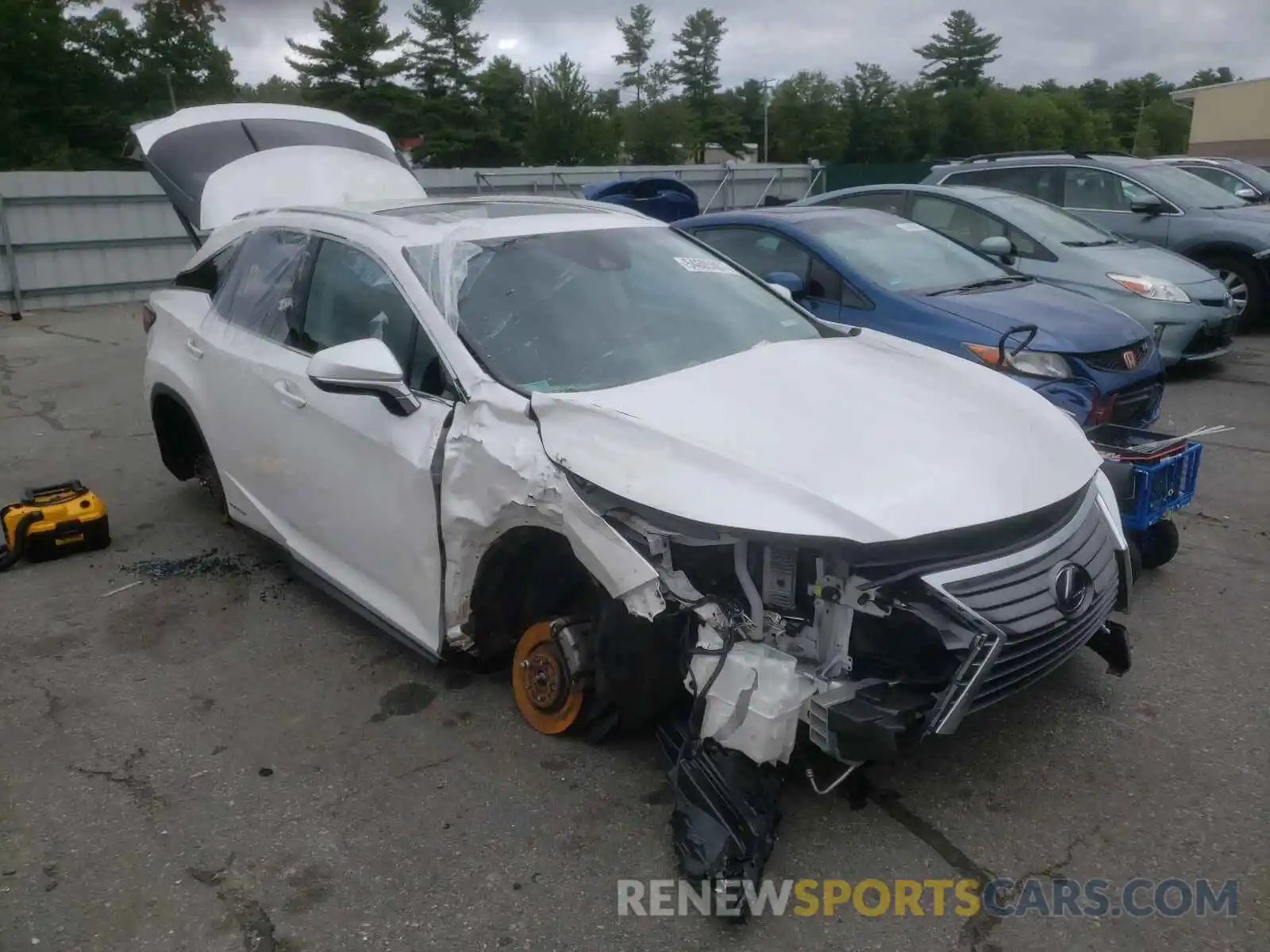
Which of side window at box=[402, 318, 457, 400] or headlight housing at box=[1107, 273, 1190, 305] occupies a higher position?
side window at box=[402, 318, 457, 400]

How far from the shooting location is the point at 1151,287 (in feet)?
25.6

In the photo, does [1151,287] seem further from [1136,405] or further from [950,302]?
[950,302]

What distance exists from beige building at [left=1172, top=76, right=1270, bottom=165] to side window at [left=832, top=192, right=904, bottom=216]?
1688 inches

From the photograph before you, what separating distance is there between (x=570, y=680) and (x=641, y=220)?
2.06 m

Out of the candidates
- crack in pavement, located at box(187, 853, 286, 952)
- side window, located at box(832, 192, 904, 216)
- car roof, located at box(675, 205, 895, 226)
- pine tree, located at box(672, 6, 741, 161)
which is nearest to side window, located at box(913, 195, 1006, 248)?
side window, located at box(832, 192, 904, 216)

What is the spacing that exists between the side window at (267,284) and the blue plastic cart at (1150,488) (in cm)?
331

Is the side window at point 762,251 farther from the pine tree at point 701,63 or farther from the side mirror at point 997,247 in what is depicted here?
the pine tree at point 701,63

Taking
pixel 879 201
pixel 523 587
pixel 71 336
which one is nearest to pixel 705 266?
pixel 523 587

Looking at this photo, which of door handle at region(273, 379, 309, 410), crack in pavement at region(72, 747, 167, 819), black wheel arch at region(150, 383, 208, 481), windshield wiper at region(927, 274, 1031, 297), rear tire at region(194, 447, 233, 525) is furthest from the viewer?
windshield wiper at region(927, 274, 1031, 297)

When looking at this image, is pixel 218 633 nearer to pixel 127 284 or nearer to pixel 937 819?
pixel 937 819

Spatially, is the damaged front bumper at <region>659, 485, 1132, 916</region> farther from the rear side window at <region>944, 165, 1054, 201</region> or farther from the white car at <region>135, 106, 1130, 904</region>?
the rear side window at <region>944, 165, 1054, 201</region>

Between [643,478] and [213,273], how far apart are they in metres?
3.07

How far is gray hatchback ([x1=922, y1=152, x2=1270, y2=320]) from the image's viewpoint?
9.91 m

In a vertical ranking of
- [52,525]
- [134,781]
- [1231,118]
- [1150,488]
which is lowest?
[134,781]
